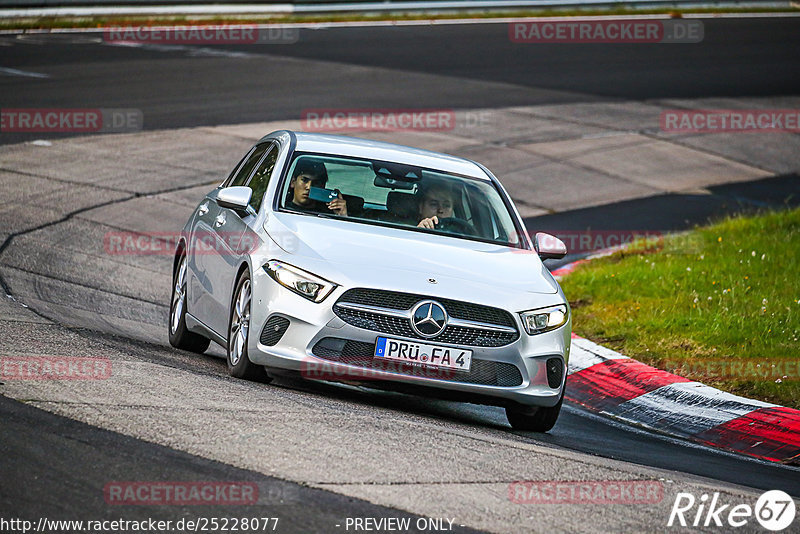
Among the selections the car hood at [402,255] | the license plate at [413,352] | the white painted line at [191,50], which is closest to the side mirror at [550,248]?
the car hood at [402,255]

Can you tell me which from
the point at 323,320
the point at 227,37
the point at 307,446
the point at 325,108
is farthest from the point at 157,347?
the point at 227,37

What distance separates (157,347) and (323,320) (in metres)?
2.35

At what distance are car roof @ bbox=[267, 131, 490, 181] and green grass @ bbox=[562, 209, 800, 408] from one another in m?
2.25

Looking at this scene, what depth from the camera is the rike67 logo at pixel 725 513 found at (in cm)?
578

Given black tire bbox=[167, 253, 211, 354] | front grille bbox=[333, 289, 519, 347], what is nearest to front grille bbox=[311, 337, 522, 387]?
front grille bbox=[333, 289, 519, 347]

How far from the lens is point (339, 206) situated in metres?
8.54

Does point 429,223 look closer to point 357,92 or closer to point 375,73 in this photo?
point 357,92

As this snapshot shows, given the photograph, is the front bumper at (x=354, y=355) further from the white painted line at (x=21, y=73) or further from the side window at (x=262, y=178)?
the white painted line at (x=21, y=73)

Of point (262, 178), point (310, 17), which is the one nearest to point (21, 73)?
point (310, 17)

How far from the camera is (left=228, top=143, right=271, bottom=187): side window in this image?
9487 millimetres

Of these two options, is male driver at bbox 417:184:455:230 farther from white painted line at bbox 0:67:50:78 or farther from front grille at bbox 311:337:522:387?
white painted line at bbox 0:67:50:78

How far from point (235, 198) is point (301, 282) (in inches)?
46.3

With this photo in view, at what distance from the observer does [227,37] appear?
28.7 metres

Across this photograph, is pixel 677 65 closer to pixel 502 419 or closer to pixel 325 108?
pixel 325 108
